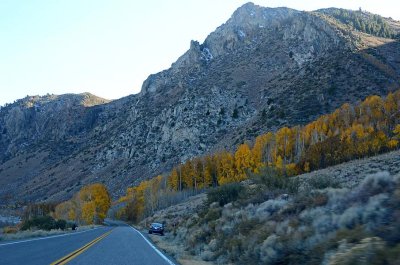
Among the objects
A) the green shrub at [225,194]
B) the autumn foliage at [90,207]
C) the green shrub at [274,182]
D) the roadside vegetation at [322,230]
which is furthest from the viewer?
the autumn foliage at [90,207]

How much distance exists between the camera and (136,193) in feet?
379

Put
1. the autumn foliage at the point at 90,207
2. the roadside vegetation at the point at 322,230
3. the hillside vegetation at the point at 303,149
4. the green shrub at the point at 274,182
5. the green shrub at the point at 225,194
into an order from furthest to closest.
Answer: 1. the autumn foliage at the point at 90,207
2. the hillside vegetation at the point at 303,149
3. the green shrub at the point at 225,194
4. the green shrub at the point at 274,182
5. the roadside vegetation at the point at 322,230

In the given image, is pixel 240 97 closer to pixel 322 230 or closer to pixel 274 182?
pixel 274 182

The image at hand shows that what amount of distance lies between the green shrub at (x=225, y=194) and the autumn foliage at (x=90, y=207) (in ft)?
219

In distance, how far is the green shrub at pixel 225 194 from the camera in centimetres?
2683

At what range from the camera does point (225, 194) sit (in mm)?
27250

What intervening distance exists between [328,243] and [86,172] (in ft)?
584

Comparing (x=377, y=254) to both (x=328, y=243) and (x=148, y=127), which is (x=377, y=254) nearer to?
(x=328, y=243)

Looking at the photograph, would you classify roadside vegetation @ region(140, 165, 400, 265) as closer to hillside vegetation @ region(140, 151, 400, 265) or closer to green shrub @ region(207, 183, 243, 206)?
hillside vegetation @ region(140, 151, 400, 265)

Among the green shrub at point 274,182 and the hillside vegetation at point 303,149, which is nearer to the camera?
the green shrub at point 274,182

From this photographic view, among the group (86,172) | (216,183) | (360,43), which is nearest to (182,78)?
(86,172)

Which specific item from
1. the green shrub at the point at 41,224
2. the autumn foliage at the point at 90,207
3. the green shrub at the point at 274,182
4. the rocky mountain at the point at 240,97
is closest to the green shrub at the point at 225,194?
the green shrub at the point at 274,182

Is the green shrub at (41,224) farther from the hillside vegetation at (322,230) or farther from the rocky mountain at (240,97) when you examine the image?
the rocky mountain at (240,97)

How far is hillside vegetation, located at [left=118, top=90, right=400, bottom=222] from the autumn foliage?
34.6 feet
